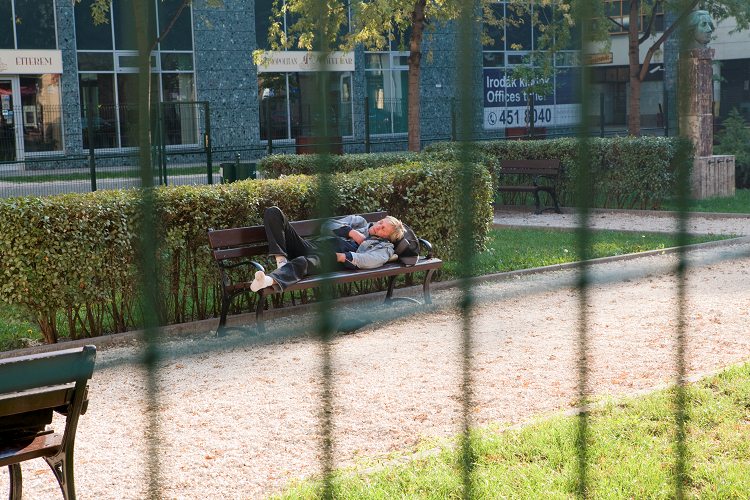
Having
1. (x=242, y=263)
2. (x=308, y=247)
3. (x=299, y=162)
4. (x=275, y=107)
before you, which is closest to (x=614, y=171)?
(x=299, y=162)

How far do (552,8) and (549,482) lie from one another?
282 cm

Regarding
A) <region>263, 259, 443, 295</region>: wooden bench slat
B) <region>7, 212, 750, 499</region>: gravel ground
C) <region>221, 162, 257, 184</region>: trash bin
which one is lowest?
<region>7, 212, 750, 499</region>: gravel ground

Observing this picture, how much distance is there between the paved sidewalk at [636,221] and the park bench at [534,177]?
343 millimetres

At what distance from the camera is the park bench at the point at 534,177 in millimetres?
15352

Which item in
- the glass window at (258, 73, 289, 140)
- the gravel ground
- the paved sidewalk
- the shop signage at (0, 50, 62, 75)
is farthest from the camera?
the paved sidewalk

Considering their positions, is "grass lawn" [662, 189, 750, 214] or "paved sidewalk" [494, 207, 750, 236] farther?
"grass lawn" [662, 189, 750, 214]

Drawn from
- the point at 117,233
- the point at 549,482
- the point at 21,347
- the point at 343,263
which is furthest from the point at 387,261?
the point at 549,482

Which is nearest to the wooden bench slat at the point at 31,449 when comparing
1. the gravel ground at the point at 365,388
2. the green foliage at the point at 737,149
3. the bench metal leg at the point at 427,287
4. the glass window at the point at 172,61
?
the gravel ground at the point at 365,388

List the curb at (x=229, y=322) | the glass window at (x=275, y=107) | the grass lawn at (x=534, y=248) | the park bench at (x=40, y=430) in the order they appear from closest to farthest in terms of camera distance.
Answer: the glass window at (x=275, y=107)
the park bench at (x=40, y=430)
the curb at (x=229, y=322)
the grass lawn at (x=534, y=248)

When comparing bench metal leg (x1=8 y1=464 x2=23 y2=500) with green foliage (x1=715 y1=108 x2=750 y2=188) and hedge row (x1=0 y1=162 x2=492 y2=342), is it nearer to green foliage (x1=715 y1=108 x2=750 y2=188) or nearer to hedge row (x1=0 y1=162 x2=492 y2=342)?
hedge row (x1=0 y1=162 x2=492 y2=342)

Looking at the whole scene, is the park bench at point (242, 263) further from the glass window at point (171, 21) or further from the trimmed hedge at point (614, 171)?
the glass window at point (171, 21)

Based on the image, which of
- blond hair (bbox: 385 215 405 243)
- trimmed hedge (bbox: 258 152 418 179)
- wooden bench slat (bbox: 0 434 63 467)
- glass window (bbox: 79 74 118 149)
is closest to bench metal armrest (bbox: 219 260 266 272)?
blond hair (bbox: 385 215 405 243)

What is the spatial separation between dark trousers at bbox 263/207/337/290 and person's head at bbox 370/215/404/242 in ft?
3.02

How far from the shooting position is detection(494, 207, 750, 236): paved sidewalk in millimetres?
12757
